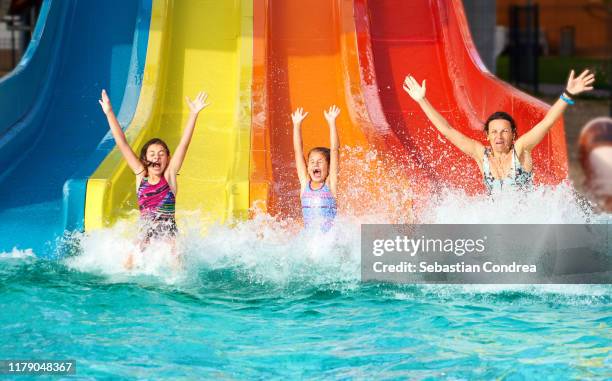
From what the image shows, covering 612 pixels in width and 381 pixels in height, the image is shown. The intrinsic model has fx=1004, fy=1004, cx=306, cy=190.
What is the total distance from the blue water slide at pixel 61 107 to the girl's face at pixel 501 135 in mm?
2637

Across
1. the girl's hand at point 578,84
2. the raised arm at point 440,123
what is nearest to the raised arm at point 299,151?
the raised arm at point 440,123

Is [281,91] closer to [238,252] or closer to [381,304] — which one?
[238,252]

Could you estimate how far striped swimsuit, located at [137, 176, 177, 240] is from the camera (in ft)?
19.4

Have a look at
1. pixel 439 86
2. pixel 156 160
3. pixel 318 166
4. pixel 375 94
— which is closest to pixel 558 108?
pixel 318 166

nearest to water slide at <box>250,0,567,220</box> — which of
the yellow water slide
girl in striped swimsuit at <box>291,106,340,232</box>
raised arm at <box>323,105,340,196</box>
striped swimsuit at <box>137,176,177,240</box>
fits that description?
the yellow water slide

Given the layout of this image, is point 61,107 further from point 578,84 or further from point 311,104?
point 578,84

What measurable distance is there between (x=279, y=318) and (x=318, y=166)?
1486 mm

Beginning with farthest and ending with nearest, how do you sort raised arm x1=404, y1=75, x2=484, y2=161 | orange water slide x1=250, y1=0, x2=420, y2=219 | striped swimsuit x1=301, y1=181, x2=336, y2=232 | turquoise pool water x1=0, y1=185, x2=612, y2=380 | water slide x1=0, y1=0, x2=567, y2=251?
orange water slide x1=250, y1=0, x2=420, y2=219
water slide x1=0, y1=0, x2=567, y2=251
striped swimsuit x1=301, y1=181, x2=336, y2=232
raised arm x1=404, y1=75, x2=484, y2=161
turquoise pool water x1=0, y1=185, x2=612, y2=380

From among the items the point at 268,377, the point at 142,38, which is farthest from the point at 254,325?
the point at 142,38

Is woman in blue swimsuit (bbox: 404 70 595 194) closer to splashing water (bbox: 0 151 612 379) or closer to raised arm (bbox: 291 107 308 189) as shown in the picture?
splashing water (bbox: 0 151 612 379)

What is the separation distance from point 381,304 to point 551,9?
93.3 ft

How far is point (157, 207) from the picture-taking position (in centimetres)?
593

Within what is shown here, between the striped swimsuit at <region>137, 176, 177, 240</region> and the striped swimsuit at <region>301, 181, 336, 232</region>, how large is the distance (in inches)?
33.4

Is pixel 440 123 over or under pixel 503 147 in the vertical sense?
over
